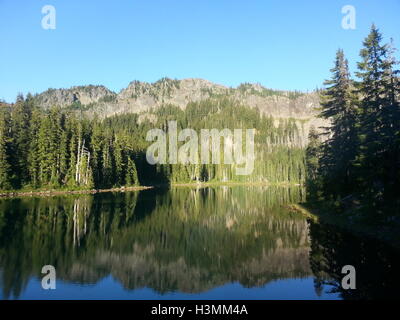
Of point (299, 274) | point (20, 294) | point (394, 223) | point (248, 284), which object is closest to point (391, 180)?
point (394, 223)

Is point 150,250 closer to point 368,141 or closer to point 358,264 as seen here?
point 358,264

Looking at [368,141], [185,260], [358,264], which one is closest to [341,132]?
[368,141]

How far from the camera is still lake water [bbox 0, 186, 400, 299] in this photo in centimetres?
1512

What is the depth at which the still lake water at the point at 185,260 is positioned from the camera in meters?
15.1

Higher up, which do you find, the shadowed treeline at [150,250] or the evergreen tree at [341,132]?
the evergreen tree at [341,132]

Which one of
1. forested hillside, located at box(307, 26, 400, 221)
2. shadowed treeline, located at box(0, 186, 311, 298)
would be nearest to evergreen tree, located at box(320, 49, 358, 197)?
forested hillside, located at box(307, 26, 400, 221)

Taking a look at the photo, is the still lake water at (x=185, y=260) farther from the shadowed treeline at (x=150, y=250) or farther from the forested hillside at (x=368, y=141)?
the forested hillside at (x=368, y=141)

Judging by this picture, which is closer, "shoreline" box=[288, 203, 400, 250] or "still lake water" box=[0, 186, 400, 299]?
"still lake water" box=[0, 186, 400, 299]

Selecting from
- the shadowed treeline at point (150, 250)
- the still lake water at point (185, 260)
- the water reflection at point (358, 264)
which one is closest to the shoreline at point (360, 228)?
the water reflection at point (358, 264)

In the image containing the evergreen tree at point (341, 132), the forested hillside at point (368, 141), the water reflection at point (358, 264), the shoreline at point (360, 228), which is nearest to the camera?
the water reflection at point (358, 264)

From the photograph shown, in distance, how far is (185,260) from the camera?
Answer: 21.7 m

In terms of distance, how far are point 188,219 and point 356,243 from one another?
20925 mm

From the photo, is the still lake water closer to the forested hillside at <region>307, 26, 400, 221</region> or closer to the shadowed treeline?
the shadowed treeline
